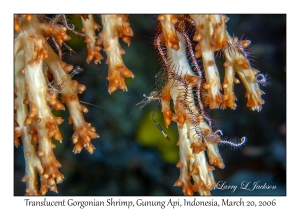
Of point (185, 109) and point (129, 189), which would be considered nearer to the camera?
point (185, 109)
